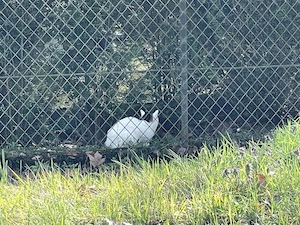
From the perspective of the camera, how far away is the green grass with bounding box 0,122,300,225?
8.57 ft

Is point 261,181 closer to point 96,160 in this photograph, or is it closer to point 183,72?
point 96,160

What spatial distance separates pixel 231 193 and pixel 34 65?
2.55 m

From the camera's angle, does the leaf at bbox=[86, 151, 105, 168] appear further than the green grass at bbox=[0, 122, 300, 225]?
Yes

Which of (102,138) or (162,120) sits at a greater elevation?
(162,120)

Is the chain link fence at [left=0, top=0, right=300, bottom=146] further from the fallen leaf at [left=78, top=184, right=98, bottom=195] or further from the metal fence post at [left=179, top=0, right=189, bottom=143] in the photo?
the fallen leaf at [left=78, top=184, right=98, bottom=195]

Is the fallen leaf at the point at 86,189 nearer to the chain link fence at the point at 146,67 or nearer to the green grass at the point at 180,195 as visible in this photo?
the green grass at the point at 180,195

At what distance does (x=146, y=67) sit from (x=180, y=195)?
2168mm

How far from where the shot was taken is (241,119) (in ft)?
16.6

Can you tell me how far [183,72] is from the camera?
15.7 feet

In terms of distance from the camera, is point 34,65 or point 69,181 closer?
point 69,181

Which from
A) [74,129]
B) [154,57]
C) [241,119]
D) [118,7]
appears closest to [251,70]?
[241,119]

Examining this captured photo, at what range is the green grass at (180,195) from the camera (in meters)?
2.61

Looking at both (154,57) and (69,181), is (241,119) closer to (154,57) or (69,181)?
(154,57)

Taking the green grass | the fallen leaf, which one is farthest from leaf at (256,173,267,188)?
the fallen leaf
